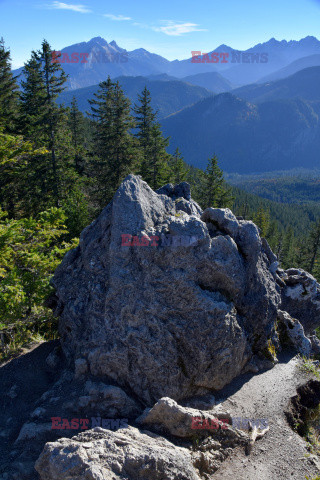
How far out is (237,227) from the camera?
41.7 feet

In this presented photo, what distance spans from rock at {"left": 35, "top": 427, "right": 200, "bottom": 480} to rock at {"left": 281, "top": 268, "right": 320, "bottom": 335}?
1070 centimetres

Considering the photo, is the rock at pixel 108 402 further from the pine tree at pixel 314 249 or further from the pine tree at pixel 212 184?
the pine tree at pixel 314 249

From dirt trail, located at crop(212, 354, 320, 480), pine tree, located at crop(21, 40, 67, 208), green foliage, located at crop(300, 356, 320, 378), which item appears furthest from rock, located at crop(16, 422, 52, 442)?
pine tree, located at crop(21, 40, 67, 208)

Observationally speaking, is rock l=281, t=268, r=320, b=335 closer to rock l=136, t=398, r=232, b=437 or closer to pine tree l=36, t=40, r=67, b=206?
rock l=136, t=398, r=232, b=437

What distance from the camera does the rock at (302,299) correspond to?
16.0 metres

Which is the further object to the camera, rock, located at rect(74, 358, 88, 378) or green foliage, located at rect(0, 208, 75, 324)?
green foliage, located at rect(0, 208, 75, 324)

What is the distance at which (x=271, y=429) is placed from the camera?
962cm

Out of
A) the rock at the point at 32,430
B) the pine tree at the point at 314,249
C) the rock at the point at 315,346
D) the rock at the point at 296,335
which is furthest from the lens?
the pine tree at the point at 314,249

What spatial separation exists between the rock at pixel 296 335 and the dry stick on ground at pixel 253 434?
4934mm

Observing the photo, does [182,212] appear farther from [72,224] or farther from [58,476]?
[72,224]

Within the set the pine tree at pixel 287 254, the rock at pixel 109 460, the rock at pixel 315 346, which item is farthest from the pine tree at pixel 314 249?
the rock at pixel 109 460

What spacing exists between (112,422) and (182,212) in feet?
25.3

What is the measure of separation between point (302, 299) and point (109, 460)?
1309 centimetres

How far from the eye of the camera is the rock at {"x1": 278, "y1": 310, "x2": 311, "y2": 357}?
44.3ft
